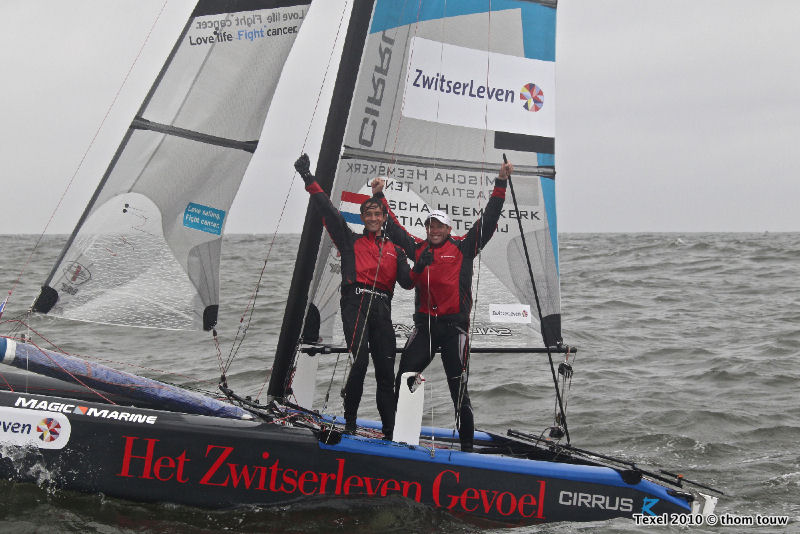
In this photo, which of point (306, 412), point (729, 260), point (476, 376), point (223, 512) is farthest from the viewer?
point (729, 260)

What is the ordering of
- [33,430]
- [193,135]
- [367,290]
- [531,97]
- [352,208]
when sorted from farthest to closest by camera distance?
[531,97], [352,208], [193,135], [367,290], [33,430]

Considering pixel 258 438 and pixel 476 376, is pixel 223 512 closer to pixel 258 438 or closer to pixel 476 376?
pixel 258 438

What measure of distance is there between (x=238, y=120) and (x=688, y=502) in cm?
339

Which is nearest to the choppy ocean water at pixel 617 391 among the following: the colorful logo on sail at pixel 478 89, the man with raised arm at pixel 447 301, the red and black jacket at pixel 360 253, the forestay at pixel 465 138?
the man with raised arm at pixel 447 301

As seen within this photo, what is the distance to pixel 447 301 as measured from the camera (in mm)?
4855

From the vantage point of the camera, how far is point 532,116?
5.77 m

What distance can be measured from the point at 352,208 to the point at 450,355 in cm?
123

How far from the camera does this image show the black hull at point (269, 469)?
432 centimetres

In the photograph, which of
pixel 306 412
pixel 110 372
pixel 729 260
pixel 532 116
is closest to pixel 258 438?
pixel 306 412

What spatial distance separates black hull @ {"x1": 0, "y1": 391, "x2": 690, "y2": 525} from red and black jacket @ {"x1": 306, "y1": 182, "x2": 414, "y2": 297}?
0.88 m

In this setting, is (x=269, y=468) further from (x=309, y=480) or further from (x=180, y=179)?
(x=180, y=179)

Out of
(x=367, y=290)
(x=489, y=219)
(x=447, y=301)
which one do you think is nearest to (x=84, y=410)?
(x=367, y=290)

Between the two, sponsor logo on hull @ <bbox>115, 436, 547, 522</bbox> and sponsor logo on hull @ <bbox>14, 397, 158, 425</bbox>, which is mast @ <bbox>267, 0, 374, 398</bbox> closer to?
sponsor logo on hull @ <bbox>115, 436, 547, 522</bbox>

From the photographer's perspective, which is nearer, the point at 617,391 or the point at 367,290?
the point at 367,290
